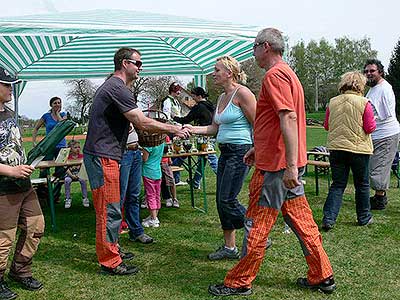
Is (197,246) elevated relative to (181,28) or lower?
lower

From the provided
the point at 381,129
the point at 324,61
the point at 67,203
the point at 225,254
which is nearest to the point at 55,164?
the point at 67,203

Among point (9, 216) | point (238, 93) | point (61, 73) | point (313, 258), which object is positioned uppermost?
point (61, 73)

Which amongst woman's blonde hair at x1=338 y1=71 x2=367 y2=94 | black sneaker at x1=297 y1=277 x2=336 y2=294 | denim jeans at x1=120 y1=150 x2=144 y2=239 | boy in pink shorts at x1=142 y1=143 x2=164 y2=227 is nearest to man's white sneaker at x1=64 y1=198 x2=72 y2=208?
boy in pink shorts at x1=142 y1=143 x2=164 y2=227

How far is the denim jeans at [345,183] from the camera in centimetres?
526

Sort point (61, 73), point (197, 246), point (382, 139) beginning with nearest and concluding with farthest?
point (197, 246) → point (382, 139) → point (61, 73)

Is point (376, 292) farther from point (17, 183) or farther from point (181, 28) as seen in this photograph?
point (181, 28)

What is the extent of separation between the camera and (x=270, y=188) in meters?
3.24

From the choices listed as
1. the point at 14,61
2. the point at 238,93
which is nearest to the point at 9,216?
the point at 238,93

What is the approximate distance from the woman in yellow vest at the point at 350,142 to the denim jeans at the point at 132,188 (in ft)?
6.73

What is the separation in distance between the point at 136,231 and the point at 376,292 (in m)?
2.45

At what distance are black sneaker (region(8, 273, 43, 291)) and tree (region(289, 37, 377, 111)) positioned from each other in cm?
6088

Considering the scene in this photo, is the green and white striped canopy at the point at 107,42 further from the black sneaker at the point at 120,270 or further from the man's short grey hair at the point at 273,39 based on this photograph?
the black sneaker at the point at 120,270

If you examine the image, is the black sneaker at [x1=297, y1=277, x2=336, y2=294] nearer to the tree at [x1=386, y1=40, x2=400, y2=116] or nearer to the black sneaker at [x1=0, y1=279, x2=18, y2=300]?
the black sneaker at [x1=0, y1=279, x2=18, y2=300]

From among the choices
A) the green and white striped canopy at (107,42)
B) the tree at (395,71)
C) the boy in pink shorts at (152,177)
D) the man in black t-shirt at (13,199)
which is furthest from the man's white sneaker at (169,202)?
the tree at (395,71)
